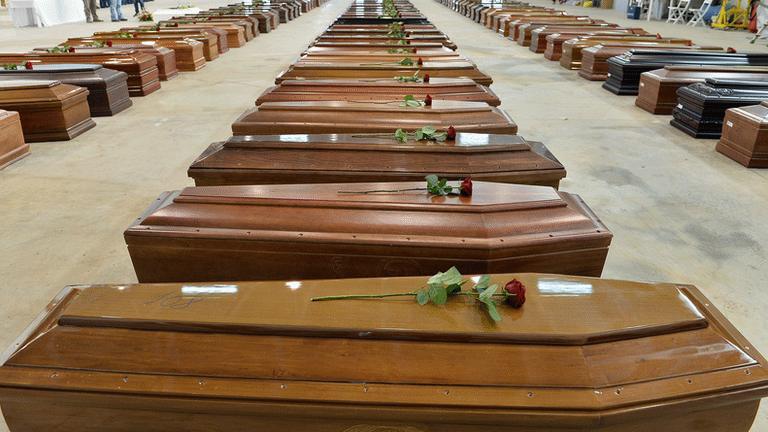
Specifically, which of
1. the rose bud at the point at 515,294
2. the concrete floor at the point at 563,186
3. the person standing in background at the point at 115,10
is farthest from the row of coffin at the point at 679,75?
the person standing in background at the point at 115,10

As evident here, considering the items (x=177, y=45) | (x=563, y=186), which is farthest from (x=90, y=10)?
(x=563, y=186)

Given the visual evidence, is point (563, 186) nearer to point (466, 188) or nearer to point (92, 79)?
point (466, 188)

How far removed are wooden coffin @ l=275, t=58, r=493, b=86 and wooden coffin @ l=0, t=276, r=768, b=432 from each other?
313 cm

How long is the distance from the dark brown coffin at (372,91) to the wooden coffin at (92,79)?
1917mm

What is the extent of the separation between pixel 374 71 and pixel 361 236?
2864mm

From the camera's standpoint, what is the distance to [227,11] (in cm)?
1129

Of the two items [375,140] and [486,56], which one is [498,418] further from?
[486,56]

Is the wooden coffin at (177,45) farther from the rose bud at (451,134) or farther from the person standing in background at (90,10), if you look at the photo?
the person standing in background at (90,10)

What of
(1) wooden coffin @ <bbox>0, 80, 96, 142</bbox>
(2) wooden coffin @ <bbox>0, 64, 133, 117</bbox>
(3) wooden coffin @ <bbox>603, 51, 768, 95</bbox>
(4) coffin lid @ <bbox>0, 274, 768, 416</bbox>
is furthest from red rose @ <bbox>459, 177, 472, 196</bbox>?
(3) wooden coffin @ <bbox>603, 51, 768, 95</bbox>

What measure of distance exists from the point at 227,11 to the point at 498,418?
11808mm

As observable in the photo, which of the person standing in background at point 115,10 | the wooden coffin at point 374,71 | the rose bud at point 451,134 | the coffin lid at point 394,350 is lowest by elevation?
the coffin lid at point 394,350

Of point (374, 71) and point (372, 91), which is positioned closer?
point (372, 91)

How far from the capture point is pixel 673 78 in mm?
4535

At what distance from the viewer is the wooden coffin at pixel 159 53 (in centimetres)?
563
